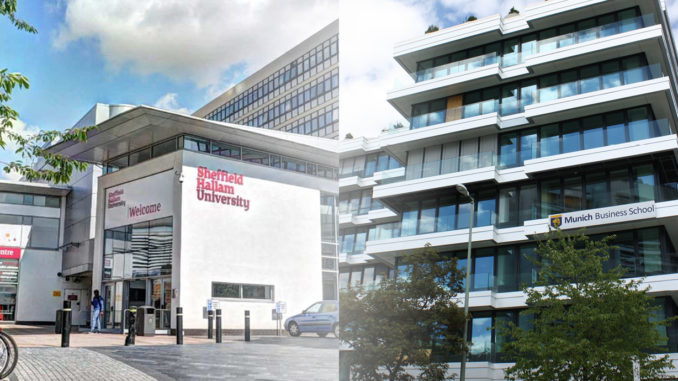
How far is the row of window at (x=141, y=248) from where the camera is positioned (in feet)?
8.25

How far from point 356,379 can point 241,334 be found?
4583mm

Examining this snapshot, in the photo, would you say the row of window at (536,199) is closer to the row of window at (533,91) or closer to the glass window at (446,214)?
the glass window at (446,214)

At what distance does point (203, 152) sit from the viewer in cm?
253

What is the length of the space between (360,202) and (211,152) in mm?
6118

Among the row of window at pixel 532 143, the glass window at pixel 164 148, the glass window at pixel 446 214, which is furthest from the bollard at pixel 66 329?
the row of window at pixel 532 143

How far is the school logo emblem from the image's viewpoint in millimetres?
8844

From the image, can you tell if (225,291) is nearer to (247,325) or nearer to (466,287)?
(247,325)

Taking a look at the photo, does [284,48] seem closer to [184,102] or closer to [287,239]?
[184,102]

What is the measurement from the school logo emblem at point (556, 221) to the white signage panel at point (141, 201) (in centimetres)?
719

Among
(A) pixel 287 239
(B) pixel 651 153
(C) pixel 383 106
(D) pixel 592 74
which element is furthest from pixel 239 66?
(D) pixel 592 74

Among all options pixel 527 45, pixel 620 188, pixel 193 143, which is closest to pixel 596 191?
pixel 620 188

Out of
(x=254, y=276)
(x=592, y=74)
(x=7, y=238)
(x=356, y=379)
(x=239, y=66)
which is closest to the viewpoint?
(x=7, y=238)

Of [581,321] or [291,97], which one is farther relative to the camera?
[581,321]

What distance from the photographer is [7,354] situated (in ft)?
6.48
